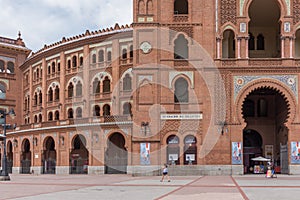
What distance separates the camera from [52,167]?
52.2 m

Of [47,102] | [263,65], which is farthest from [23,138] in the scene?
[263,65]

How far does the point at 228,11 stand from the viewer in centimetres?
3769

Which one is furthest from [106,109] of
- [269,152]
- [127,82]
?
[269,152]

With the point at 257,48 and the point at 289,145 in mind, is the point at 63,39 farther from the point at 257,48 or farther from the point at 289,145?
the point at 289,145

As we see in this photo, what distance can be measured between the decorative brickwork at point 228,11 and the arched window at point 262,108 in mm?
9026

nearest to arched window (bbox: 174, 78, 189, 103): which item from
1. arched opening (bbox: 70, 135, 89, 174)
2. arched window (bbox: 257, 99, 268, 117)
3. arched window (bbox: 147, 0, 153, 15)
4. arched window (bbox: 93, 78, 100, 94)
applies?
arched window (bbox: 147, 0, 153, 15)

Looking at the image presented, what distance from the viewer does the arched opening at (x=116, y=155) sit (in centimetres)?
4619

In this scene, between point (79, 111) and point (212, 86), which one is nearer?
point (212, 86)

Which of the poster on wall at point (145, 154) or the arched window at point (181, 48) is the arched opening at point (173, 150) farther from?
the arched window at point (181, 48)

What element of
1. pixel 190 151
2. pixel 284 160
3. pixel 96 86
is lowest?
pixel 284 160

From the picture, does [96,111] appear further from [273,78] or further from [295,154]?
[295,154]

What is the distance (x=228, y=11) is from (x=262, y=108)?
33.5ft

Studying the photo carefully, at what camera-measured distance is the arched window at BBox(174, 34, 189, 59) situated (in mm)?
37844

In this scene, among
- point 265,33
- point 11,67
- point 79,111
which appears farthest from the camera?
point 11,67
